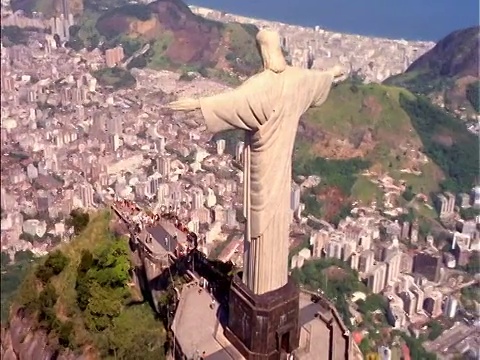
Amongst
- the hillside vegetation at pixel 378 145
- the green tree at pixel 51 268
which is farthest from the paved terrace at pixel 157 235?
the hillside vegetation at pixel 378 145

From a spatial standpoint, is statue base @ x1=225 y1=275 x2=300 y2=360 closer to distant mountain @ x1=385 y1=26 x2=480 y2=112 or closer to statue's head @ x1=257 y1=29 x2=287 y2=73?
statue's head @ x1=257 y1=29 x2=287 y2=73

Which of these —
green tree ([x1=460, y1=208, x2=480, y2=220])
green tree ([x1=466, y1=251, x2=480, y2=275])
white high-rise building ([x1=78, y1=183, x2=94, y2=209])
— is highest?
white high-rise building ([x1=78, y1=183, x2=94, y2=209])

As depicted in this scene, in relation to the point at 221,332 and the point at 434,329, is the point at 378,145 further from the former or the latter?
the point at 221,332

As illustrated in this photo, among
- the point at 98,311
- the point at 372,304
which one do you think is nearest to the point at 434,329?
the point at 372,304

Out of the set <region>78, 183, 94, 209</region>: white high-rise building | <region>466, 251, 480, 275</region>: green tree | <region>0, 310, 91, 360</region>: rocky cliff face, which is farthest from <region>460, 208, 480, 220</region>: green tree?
<region>0, 310, 91, 360</region>: rocky cliff face

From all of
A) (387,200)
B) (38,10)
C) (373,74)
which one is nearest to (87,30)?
(38,10)

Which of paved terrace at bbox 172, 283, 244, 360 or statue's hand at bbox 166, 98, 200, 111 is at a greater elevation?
statue's hand at bbox 166, 98, 200, 111
